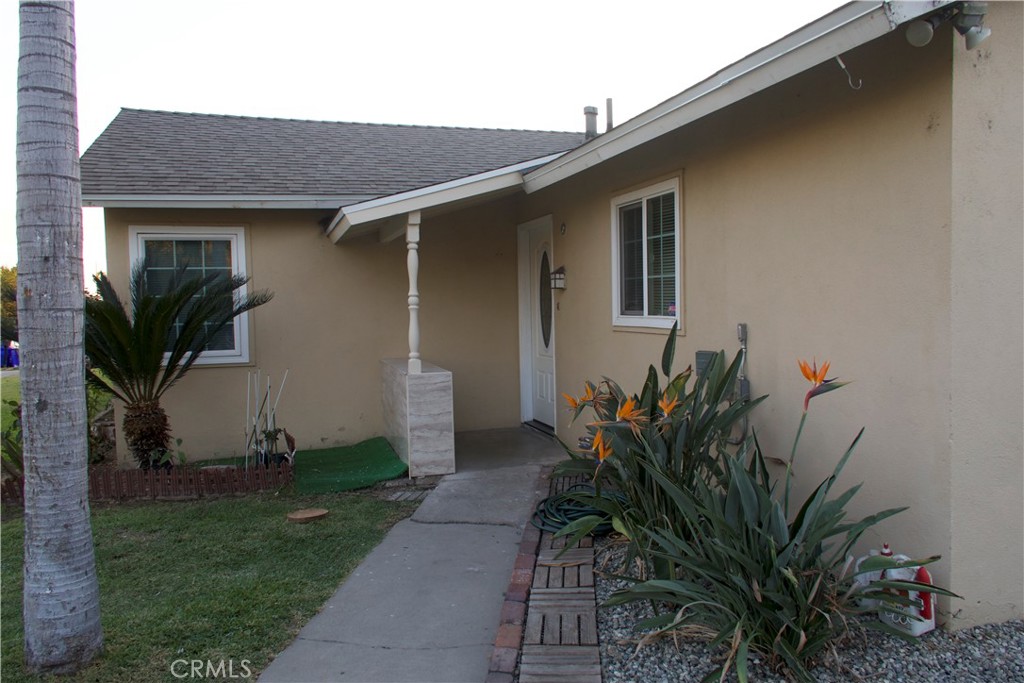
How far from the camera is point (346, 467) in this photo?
758 centimetres

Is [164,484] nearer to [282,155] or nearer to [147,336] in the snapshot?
[147,336]

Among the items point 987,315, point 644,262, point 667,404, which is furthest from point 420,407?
point 987,315

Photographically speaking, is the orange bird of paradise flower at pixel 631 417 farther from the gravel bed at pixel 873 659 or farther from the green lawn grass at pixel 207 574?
the green lawn grass at pixel 207 574

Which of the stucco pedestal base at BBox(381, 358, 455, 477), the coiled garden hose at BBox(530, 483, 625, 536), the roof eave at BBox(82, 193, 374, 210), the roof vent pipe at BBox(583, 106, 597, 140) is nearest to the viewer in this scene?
A: the coiled garden hose at BBox(530, 483, 625, 536)

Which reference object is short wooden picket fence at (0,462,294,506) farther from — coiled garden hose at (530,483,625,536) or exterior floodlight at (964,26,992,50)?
exterior floodlight at (964,26,992,50)

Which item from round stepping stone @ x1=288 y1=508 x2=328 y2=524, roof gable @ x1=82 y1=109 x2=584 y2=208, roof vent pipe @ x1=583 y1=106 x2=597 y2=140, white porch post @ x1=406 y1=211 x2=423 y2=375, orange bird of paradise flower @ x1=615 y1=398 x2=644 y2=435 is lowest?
round stepping stone @ x1=288 y1=508 x2=328 y2=524

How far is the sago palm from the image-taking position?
671 centimetres

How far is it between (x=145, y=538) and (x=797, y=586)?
4.74 metres

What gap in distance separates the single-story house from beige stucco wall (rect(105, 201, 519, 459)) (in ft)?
0.09

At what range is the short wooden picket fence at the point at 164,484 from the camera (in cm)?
672

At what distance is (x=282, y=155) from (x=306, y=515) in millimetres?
5241

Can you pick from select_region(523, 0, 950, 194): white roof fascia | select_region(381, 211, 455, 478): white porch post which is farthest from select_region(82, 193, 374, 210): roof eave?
select_region(523, 0, 950, 194): white roof fascia

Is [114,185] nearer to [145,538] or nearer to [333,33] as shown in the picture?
[333,33]

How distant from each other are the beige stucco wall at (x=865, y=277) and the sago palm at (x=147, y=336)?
4683 millimetres
